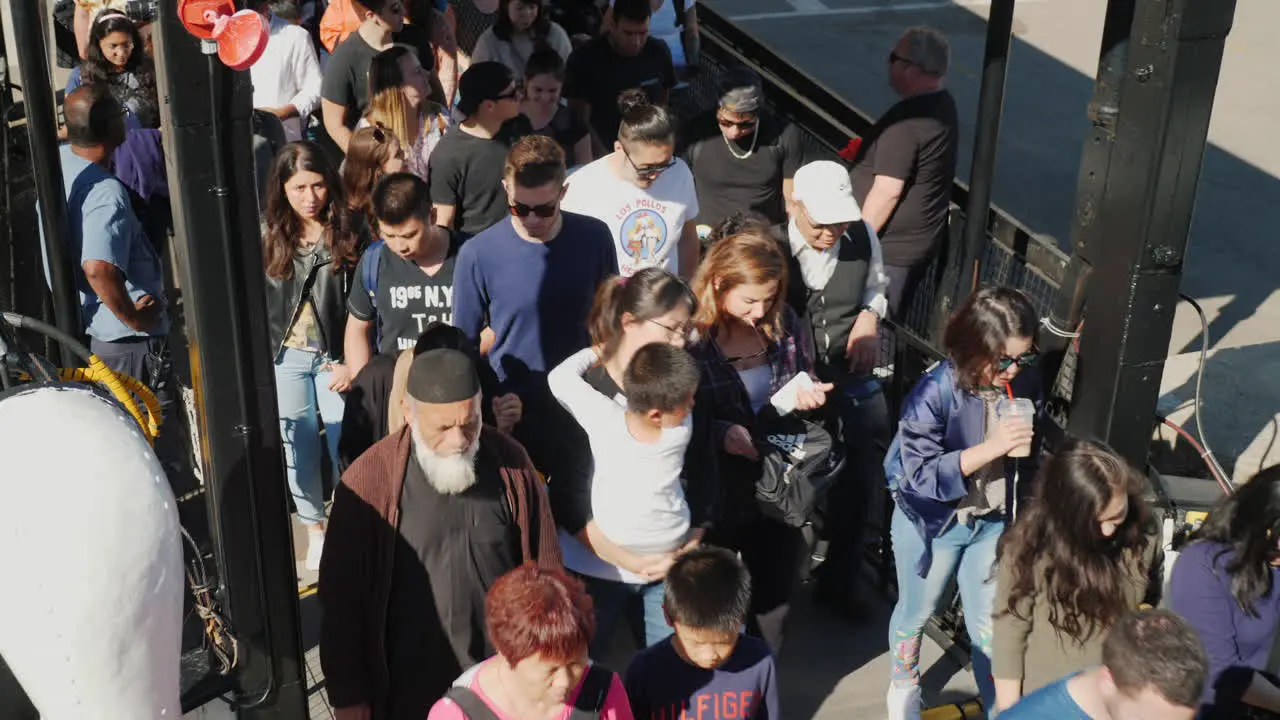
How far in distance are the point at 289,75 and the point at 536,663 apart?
5.37 metres

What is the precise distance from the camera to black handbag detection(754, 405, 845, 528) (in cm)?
459

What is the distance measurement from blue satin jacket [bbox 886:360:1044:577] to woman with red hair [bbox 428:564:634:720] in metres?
1.51

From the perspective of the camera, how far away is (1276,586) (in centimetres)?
411

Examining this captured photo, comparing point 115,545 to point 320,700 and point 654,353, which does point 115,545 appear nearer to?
point 654,353

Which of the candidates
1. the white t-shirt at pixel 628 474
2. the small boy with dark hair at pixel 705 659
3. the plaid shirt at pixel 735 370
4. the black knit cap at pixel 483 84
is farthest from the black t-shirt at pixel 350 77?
the small boy with dark hair at pixel 705 659

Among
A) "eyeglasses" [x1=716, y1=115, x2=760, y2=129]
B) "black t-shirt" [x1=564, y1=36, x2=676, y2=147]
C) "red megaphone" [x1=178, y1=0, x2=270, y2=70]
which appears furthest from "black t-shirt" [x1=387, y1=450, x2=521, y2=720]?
"black t-shirt" [x1=564, y1=36, x2=676, y2=147]

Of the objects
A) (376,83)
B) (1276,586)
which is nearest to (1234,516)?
(1276,586)

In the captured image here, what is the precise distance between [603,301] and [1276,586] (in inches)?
88.1

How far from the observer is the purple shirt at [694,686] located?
376 centimetres

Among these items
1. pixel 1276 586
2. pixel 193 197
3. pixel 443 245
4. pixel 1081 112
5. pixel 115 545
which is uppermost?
pixel 193 197

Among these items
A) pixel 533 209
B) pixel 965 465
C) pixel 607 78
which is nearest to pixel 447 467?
pixel 533 209

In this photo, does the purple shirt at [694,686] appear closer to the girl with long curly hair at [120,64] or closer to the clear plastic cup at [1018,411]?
the clear plastic cup at [1018,411]

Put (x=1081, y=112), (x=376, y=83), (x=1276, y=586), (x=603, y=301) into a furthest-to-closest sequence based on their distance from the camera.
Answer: (x=1081, y=112) < (x=376, y=83) < (x=603, y=301) < (x=1276, y=586)

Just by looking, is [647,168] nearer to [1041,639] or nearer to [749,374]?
[749,374]
